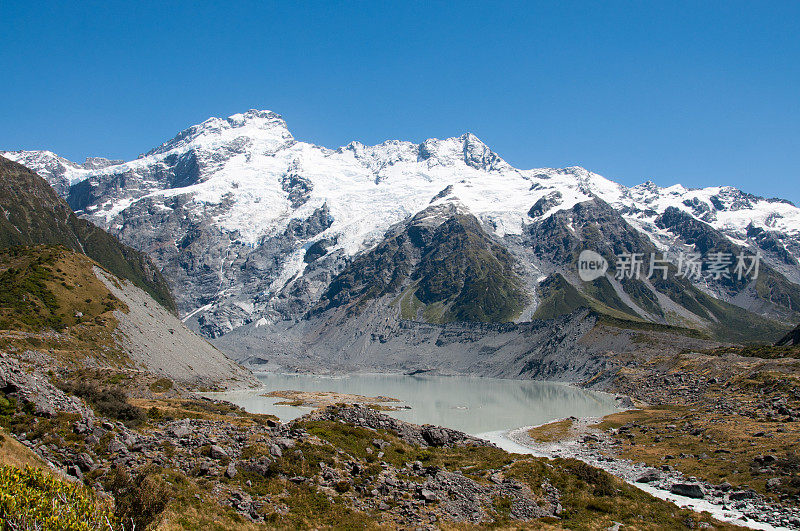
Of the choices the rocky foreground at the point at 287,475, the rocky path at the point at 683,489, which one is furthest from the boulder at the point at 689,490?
the rocky foreground at the point at 287,475

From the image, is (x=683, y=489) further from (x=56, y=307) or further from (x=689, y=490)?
(x=56, y=307)

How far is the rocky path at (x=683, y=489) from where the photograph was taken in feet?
129

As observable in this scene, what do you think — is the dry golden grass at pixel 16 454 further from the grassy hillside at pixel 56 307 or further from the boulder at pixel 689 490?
the grassy hillside at pixel 56 307

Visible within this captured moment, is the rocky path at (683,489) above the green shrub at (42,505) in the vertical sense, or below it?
below

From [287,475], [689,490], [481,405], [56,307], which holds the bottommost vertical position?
[481,405]

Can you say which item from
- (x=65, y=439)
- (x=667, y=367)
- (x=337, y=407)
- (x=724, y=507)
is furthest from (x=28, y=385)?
(x=667, y=367)

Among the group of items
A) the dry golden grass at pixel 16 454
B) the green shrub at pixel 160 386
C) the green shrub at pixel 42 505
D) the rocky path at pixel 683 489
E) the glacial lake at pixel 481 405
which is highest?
the green shrub at pixel 42 505

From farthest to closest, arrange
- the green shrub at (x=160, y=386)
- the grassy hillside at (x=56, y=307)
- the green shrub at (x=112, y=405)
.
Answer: the grassy hillside at (x=56, y=307), the green shrub at (x=160, y=386), the green shrub at (x=112, y=405)

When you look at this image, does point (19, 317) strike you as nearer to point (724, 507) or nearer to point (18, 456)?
point (18, 456)

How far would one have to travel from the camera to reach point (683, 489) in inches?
1882

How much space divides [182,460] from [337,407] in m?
19.3

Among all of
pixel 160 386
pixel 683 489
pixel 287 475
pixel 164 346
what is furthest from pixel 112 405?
pixel 164 346

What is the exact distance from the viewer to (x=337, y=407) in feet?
155

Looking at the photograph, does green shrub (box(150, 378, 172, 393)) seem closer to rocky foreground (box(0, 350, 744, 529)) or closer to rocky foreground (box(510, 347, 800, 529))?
rocky foreground (box(0, 350, 744, 529))
